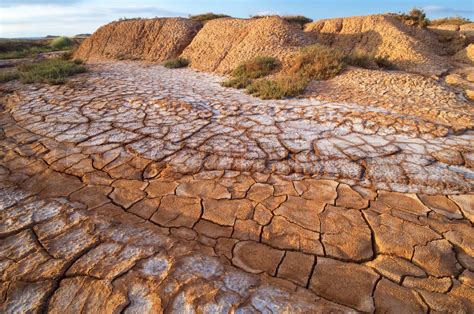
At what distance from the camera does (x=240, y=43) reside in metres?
8.55

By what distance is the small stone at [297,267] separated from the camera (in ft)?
5.12

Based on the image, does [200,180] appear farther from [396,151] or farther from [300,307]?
[396,151]

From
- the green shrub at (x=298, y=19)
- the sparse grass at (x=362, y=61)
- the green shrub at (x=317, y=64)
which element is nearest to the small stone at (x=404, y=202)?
the green shrub at (x=317, y=64)

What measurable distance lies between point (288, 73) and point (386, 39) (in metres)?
4.28

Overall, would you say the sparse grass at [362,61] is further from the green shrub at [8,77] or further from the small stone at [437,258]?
the green shrub at [8,77]

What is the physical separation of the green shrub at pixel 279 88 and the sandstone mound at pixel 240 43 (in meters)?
1.97

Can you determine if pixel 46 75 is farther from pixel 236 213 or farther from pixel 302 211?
pixel 302 211

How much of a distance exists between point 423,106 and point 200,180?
13.0 feet

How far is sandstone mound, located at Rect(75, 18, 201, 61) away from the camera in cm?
1039

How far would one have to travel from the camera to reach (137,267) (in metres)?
1.56

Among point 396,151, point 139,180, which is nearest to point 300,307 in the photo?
point 139,180

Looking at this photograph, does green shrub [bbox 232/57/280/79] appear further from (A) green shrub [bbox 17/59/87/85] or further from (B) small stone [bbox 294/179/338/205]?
(B) small stone [bbox 294/179/338/205]

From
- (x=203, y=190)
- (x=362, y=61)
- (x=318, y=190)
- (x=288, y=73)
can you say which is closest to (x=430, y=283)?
(x=318, y=190)

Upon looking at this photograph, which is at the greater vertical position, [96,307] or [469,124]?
[469,124]
